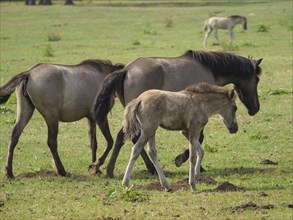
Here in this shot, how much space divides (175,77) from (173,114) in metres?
2.63

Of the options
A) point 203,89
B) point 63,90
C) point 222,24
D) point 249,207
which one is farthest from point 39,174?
point 222,24

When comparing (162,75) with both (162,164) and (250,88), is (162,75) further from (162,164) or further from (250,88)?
(250,88)

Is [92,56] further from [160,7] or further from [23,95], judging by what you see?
[160,7]

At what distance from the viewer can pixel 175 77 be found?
1354 cm

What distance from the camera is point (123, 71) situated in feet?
42.6

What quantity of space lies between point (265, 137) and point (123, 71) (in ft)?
13.7

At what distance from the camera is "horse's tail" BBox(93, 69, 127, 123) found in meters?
12.6

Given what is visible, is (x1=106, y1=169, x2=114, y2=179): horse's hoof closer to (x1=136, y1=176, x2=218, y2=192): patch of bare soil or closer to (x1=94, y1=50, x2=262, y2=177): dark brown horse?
(x1=94, y1=50, x2=262, y2=177): dark brown horse

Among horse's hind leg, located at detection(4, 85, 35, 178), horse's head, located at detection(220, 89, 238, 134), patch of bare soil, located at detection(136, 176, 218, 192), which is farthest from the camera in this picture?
horse's hind leg, located at detection(4, 85, 35, 178)

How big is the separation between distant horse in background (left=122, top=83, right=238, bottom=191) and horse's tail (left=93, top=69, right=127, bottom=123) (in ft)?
5.44

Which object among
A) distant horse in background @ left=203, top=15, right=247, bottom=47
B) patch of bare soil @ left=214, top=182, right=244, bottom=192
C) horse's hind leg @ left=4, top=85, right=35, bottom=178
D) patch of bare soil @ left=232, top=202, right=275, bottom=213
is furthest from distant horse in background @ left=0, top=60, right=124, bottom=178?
distant horse in background @ left=203, top=15, right=247, bottom=47

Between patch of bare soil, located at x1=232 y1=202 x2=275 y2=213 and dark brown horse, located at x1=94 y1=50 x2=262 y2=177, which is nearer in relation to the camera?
patch of bare soil, located at x1=232 y1=202 x2=275 y2=213

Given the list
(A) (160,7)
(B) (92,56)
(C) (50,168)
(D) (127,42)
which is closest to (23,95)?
(C) (50,168)

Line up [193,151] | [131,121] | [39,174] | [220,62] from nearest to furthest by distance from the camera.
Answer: [131,121], [193,151], [39,174], [220,62]
